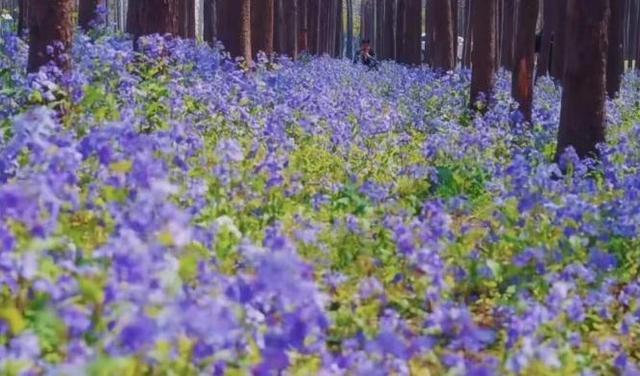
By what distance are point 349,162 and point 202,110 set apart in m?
1.33

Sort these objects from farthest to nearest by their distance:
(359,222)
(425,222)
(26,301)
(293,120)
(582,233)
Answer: (293,120)
(359,222)
(582,233)
(425,222)
(26,301)

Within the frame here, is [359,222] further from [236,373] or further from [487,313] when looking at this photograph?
[236,373]

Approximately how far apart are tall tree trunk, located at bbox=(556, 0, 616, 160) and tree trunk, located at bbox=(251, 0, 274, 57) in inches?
299

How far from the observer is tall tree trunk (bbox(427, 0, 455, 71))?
16.4 meters

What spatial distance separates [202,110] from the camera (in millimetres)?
8008

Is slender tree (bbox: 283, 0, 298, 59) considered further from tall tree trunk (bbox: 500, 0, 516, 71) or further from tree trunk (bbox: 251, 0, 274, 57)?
tree trunk (bbox: 251, 0, 274, 57)

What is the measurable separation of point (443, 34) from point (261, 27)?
3684mm

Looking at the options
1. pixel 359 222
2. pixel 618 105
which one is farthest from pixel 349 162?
pixel 618 105

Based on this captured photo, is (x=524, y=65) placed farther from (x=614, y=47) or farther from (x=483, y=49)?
(x=614, y=47)

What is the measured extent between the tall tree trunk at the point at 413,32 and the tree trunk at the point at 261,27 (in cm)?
815

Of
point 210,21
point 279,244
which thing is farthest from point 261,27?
point 279,244

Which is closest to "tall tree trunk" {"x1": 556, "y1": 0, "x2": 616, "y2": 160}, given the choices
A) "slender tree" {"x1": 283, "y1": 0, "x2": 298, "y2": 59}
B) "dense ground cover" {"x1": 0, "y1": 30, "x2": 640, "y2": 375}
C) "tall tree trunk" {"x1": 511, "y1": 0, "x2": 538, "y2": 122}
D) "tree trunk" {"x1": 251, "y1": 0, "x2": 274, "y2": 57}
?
"dense ground cover" {"x1": 0, "y1": 30, "x2": 640, "y2": 375}

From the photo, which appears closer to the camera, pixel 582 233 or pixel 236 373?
pixel 236 373

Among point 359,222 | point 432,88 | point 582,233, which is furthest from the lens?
point 432,88
